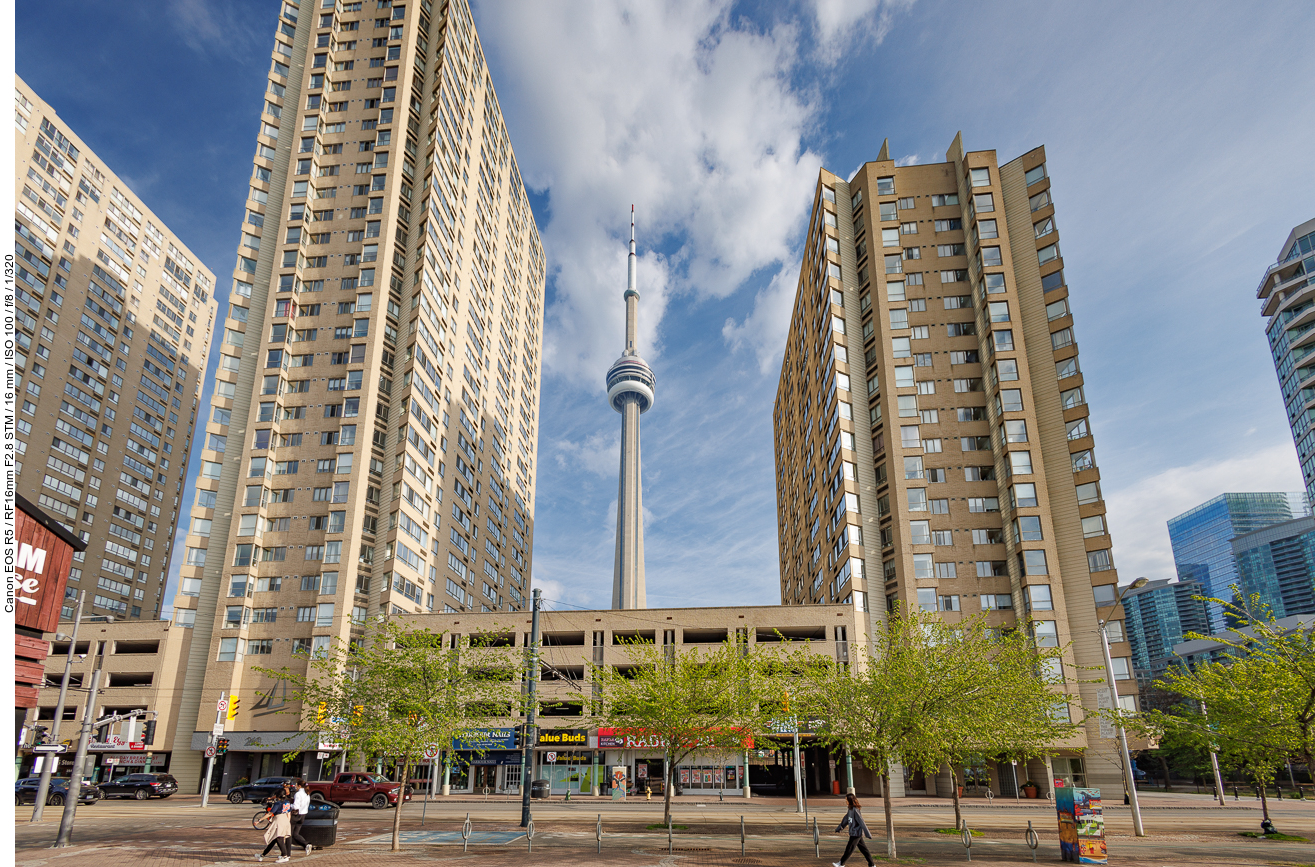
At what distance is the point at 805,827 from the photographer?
30.6 metres

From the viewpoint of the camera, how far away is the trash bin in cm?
2283

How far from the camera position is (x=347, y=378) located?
230ft

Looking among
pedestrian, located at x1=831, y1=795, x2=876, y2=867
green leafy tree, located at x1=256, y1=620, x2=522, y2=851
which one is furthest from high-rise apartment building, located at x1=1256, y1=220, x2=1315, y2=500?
green leafy tree, located at x1=256, y1=620, x2=522, y2=851

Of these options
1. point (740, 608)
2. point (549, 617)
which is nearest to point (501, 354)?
point (549, 617)

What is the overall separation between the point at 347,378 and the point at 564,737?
37818 millimetres

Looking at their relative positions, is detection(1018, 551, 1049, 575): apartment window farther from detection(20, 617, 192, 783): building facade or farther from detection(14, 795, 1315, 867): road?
detection(20, 617, 192, 783): building facade

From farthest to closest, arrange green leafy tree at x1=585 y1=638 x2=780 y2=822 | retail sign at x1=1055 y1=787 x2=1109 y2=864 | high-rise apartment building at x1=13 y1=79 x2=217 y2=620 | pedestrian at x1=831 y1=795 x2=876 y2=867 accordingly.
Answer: high-rise apartment building at x1=13 y1=79 x2=217 y2=620, green leafy tree at x1=585 y1=638 x2=780 y2=822, retail sign at x1=1055 y1=787 x2=1109 y2=864, pedestrian at x1=831 y1=795 x2=876 y2=867

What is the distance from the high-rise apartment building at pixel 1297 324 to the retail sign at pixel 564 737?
10730 cm

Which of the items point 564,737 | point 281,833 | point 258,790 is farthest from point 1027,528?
point 258,790

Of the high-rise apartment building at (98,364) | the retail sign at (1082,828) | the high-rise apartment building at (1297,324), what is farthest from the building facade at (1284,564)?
the high-rise apartment building at (98,364)

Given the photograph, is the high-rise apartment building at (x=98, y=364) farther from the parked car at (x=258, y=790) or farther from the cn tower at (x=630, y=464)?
the cn tower at (x=630, y=464)

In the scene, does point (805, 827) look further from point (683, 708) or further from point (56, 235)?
point (56, 235)

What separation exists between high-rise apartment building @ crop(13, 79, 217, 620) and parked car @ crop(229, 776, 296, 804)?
63684 millimetres

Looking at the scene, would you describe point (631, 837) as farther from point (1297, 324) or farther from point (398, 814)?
point (1297, 324)
